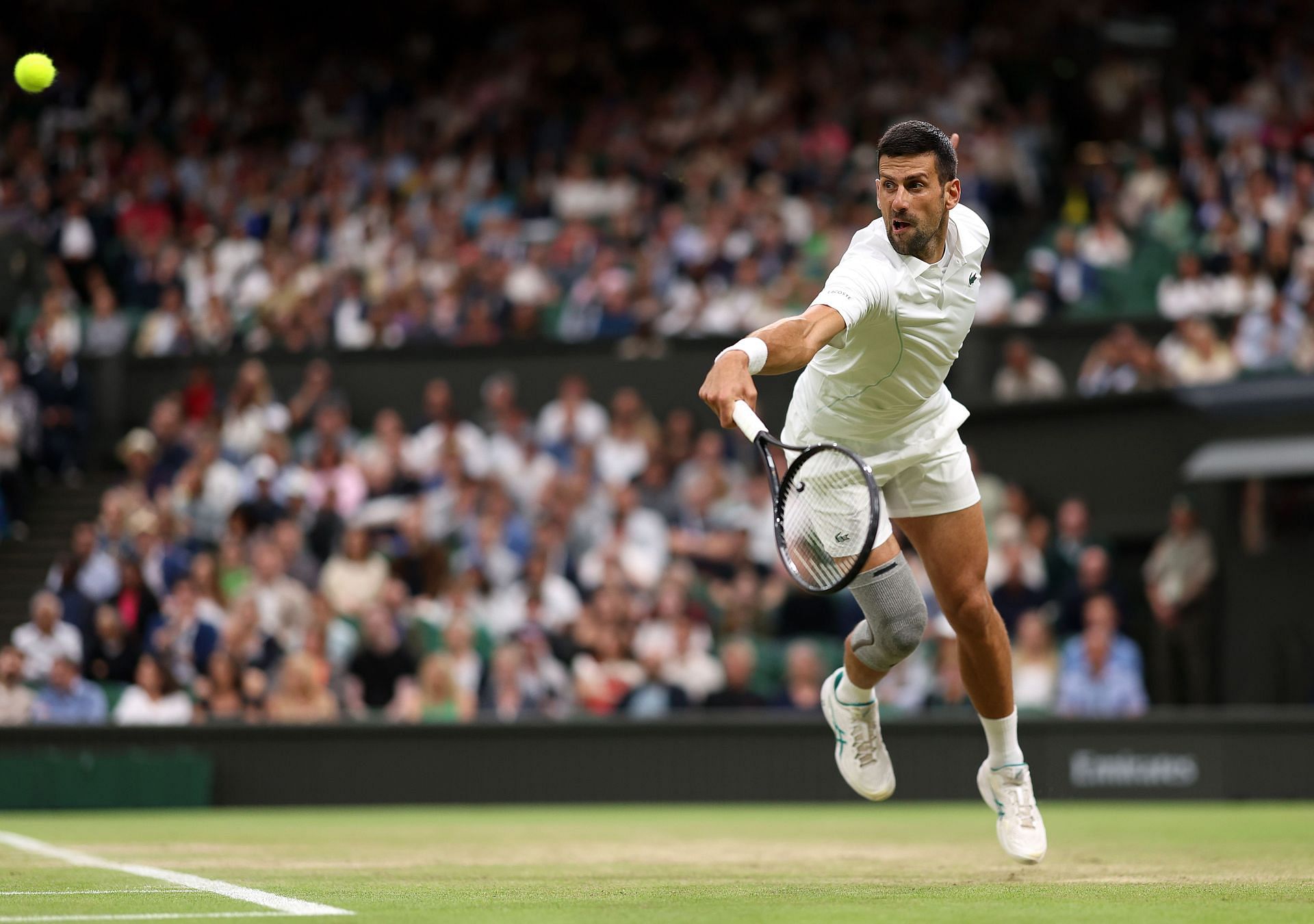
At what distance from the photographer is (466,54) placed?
73.1 feet

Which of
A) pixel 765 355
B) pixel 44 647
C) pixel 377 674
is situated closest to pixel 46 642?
pixel 44 647

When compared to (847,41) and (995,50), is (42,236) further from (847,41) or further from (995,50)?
(995,50)

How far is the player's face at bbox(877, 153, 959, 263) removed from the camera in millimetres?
5918

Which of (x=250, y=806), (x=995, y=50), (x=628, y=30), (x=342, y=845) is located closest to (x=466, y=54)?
(x=628, y=30)

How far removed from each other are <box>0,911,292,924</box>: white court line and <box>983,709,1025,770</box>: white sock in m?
2.83

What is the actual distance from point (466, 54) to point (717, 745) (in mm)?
12142

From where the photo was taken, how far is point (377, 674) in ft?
43.0

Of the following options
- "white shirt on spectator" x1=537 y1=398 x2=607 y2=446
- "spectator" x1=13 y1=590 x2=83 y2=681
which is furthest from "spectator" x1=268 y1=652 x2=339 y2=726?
"white shirt on spectator" x1=537 y1=398 x2=607 y2=446

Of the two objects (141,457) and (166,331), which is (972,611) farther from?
(166,331)

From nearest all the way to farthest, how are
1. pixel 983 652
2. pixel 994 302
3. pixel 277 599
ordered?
pixel 983 652, pixel 277 599, pixel 994 302

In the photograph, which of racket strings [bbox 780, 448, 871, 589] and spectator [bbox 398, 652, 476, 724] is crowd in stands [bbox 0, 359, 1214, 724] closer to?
spectator [bbox 398, 652, 476, 724]

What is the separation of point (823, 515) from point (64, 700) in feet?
28.1

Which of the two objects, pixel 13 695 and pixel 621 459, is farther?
pixel 621 459

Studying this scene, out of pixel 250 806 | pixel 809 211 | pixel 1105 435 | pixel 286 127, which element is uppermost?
pixel 286 127
